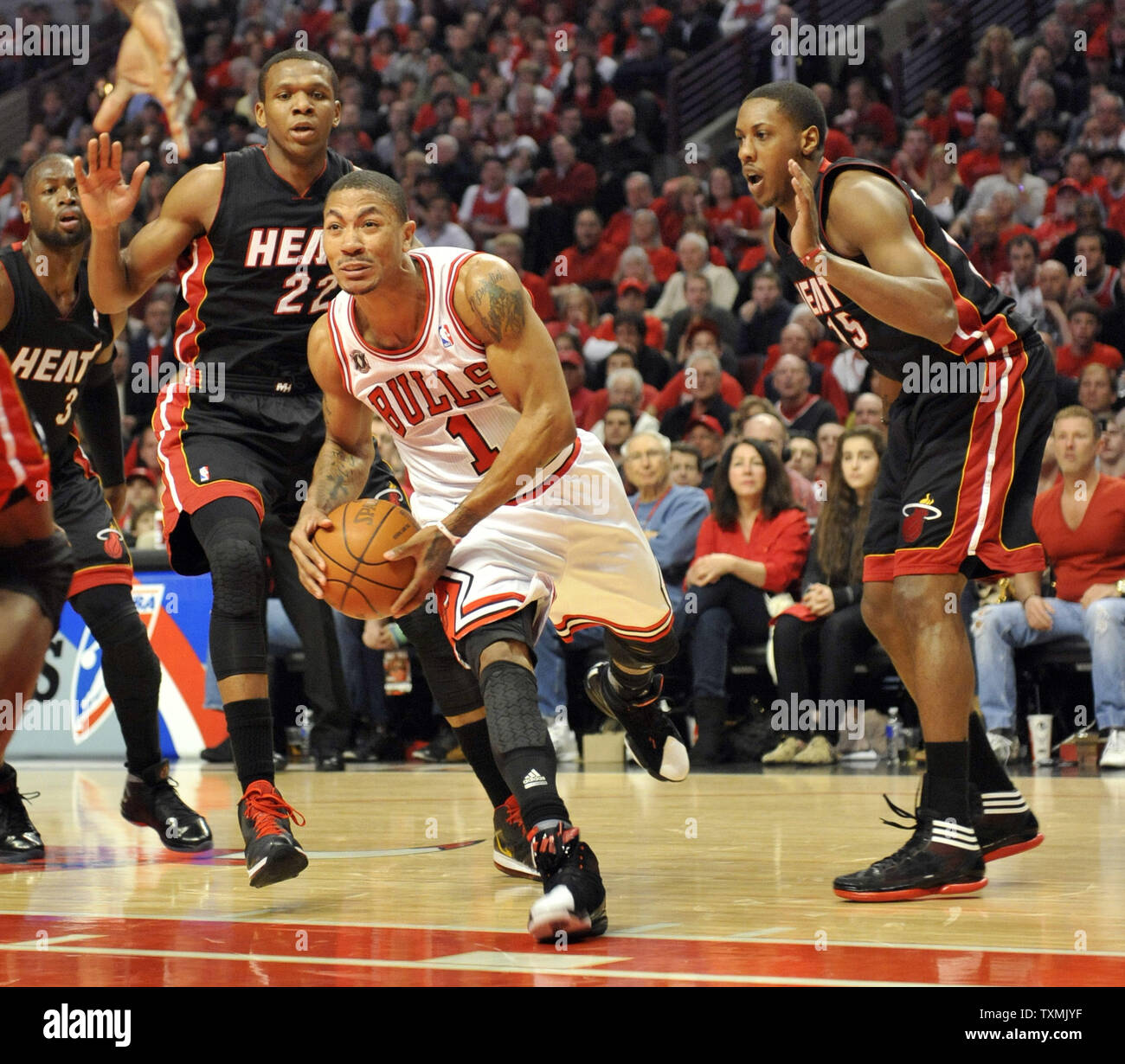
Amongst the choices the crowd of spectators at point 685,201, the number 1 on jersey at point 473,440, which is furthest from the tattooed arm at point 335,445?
the crowd of spectators at point 685,201

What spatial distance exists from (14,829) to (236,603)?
1348 millimetres

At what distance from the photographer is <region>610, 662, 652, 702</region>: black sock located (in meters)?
4.89

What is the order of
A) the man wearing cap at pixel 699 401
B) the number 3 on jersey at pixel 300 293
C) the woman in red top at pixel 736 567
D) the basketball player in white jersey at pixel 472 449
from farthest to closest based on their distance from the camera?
the man wearing cap at pixel 699 401 → the woman in red top at pixel 736 567 → the number 3 on jersey at pixel 300 293 → the basketball player in white jersey at pixel 472 449

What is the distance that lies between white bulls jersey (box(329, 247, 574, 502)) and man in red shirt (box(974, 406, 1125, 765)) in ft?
13.9

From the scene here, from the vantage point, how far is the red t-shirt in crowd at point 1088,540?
306 inches

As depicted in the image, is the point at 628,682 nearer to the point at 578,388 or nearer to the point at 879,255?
the point at 879,255

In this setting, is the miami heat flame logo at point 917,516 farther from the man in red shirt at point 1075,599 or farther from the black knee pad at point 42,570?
the man in red shirt at point 1075,599

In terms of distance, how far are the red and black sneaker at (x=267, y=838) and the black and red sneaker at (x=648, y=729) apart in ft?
4.62

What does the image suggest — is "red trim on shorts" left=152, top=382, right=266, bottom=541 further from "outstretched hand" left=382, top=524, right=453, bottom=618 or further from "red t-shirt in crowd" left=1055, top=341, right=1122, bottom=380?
"red t-shirt in crowd" left=1055, top=341, right=1122, bottom=380

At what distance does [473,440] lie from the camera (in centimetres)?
399

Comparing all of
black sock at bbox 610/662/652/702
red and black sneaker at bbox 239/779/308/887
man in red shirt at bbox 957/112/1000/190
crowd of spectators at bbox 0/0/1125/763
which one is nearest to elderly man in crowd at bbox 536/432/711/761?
crowd of spectators at bbox 0/0/1125/763

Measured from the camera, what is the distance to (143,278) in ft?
14.9

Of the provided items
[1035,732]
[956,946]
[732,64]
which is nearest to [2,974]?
[956,946]
